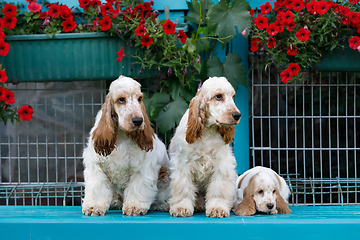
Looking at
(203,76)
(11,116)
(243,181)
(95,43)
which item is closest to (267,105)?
(203,76)

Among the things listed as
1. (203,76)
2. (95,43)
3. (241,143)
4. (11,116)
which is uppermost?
(95,43)

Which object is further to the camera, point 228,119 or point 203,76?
point 203,76

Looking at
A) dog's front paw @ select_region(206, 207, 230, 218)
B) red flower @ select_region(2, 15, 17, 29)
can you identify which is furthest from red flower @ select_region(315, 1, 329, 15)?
red flower @ select_region(2, 15, 17, 29)

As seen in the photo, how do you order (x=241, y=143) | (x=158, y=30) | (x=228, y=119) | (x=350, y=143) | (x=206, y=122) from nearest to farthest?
(x=228, y=119) < (x=206, y=122) < (x=158, y=30) < (x=241, y=143) < (x=350, y=143)

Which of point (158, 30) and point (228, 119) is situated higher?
point (158, 30)

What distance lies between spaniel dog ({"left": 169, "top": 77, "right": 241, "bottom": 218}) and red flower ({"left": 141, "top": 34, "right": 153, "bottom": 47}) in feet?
2.91

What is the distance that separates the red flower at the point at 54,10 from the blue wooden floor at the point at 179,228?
5.97 feet

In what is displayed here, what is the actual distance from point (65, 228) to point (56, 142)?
1540 mm

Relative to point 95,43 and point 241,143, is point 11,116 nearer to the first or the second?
point 95,43

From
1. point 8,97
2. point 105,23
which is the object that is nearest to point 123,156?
point 105,23

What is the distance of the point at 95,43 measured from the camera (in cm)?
341

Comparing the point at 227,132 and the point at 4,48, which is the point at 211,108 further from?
the point at 4,48

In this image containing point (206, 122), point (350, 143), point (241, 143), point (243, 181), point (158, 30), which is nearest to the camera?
point (206, 122)

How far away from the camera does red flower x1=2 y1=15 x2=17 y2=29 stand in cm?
333
